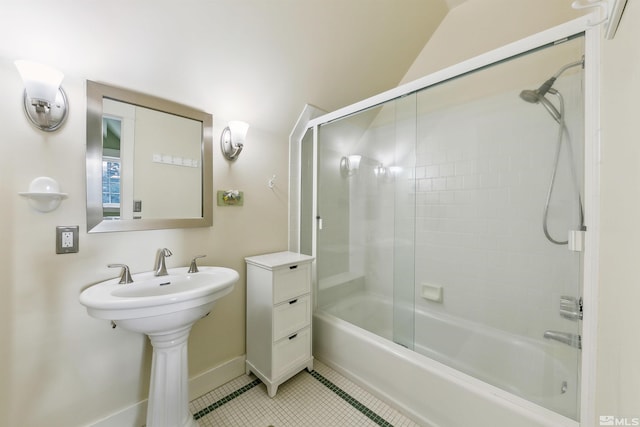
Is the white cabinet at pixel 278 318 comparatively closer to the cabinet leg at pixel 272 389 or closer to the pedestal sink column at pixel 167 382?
the cabinet leg at pixel 272 389

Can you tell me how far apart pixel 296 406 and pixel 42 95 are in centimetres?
195

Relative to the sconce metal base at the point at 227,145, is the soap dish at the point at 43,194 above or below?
below

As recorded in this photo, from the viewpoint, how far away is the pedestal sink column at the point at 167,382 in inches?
44.8

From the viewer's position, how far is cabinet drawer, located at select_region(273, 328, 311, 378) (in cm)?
154

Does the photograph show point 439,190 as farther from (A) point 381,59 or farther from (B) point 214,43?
(B) point 214,43

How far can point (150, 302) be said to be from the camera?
94cm

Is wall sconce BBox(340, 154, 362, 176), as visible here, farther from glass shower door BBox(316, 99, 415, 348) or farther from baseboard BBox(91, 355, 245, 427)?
baseboard BBox(91, 355, 245, 427)

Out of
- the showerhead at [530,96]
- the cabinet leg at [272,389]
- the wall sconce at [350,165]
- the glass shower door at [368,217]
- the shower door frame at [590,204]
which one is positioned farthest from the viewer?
the wall sconce at [350,165]

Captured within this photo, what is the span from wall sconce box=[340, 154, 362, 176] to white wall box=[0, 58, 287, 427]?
4.27 feet

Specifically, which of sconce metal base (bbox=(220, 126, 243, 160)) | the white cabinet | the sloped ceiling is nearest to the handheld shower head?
the sloped ceiling

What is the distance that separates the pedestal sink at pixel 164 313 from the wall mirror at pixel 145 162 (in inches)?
12.0

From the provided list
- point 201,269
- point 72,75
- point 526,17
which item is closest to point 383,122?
point 526,17

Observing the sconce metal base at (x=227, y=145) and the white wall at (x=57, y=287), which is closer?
the white wall at (x=57, y=287)

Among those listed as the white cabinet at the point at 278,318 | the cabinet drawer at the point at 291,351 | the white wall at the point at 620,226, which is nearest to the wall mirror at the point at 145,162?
the white cabinet at the point at 278,318
